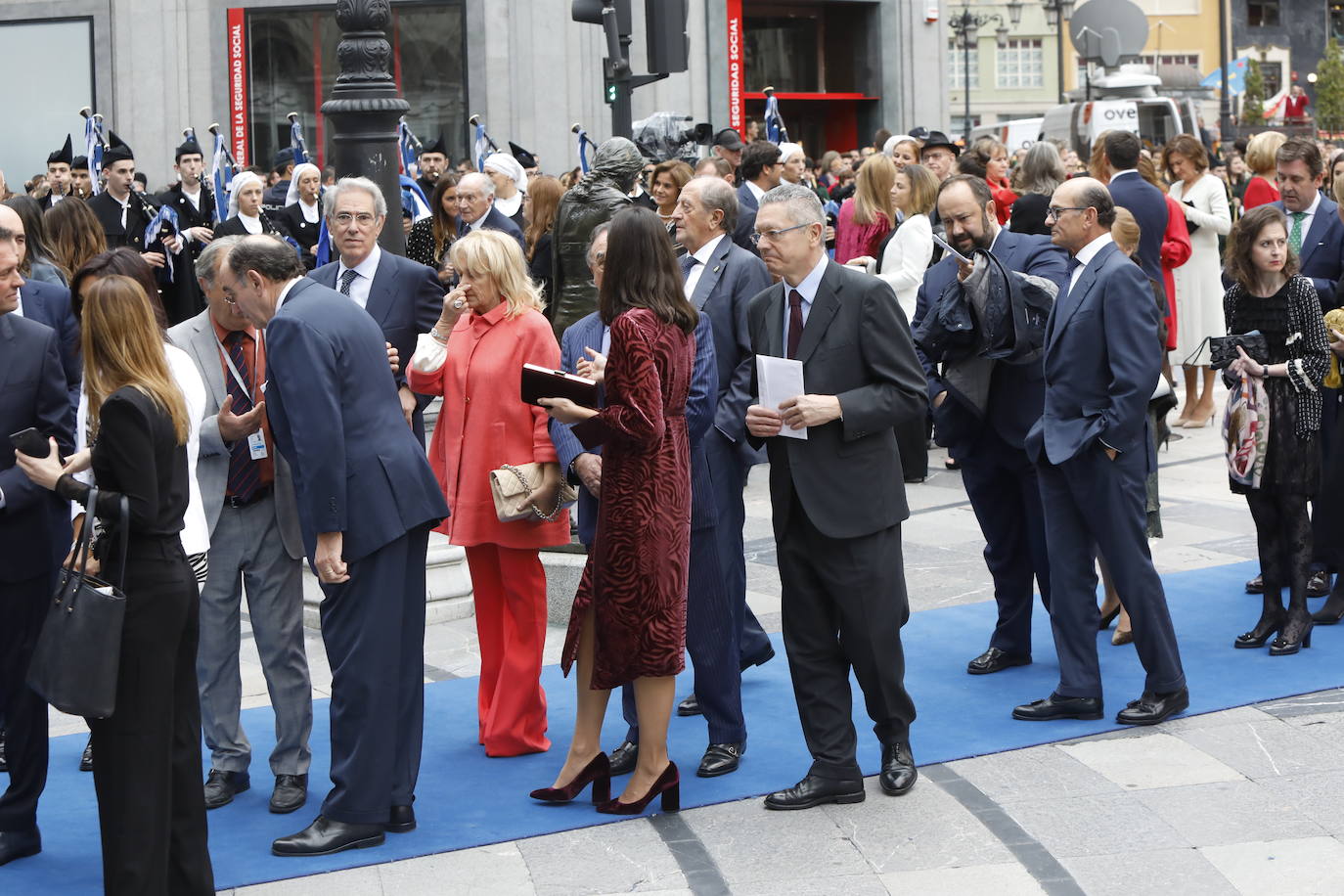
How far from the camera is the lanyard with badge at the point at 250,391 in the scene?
5891 mm

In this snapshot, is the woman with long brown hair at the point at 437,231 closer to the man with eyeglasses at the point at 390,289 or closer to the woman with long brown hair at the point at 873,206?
the woman with long brown hair at the point at 873,206

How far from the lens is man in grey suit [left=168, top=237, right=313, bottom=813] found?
5973 millimetres

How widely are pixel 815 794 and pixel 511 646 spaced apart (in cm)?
139

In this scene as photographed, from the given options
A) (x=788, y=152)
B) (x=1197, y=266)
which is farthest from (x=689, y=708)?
(x=1197, y=266)

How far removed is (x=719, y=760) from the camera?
621cm

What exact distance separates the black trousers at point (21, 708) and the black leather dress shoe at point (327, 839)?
798 millimetres

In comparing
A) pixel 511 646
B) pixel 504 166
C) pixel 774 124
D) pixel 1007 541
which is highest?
pixel 774 124

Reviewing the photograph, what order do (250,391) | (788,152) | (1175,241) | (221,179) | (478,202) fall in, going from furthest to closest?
(221,179)
(788,152)
(1175,241)
(478,202)
(250,391)

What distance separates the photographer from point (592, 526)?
634 centimetres

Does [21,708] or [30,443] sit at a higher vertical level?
[30,443]

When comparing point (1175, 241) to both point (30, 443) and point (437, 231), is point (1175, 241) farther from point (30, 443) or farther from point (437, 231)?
point (30, 443)

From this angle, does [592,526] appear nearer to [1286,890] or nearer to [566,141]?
[1286,890]

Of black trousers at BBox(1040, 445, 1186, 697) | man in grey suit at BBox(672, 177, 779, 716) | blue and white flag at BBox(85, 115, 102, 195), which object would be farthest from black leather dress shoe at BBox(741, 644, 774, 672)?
blue and white flag at BBox(85, 115, 102, 195)

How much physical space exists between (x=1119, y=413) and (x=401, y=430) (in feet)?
8.82
